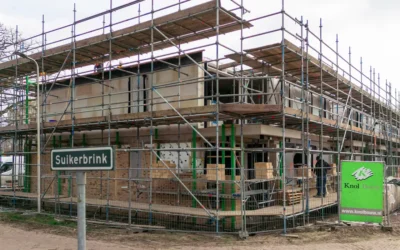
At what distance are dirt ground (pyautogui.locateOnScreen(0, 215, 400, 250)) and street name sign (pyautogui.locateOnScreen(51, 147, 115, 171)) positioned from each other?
5.18 meters

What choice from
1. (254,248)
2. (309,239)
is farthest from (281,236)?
(254,248)

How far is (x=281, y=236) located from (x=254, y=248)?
4.95 feet

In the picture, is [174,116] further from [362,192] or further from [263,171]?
[362,192]

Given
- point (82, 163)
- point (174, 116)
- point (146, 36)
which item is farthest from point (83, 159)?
point (146, 36)

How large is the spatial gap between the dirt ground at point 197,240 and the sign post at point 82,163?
5.27 metres

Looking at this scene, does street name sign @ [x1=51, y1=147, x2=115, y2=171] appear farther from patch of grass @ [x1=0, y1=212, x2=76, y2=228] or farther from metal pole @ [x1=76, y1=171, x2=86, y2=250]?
patch of grass @ [x1=0, y1=212, x2=76, y2=228]

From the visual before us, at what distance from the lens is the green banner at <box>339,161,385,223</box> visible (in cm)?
1084

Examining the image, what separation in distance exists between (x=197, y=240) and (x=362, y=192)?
4826 mm

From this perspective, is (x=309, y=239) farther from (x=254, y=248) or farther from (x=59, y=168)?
(x=59, y=168)

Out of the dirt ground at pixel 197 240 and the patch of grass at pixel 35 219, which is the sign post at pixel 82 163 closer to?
the dirt ground at pixel 197 240

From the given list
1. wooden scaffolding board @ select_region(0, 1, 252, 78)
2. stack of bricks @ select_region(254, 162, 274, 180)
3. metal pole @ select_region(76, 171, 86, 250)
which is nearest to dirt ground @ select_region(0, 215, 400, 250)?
stack of bricks @ select_region(254, 162, 274, 180)

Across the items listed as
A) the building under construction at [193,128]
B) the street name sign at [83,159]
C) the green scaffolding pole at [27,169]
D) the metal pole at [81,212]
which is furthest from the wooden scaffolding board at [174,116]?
the metal pole at [81,212]

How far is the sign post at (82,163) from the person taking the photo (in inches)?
167

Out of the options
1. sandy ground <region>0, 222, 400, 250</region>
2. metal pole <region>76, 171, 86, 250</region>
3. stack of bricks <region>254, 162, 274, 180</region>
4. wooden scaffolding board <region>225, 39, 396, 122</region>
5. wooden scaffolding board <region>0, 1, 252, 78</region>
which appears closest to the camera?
metal pole <region>76, 171, 86, 250</region>
